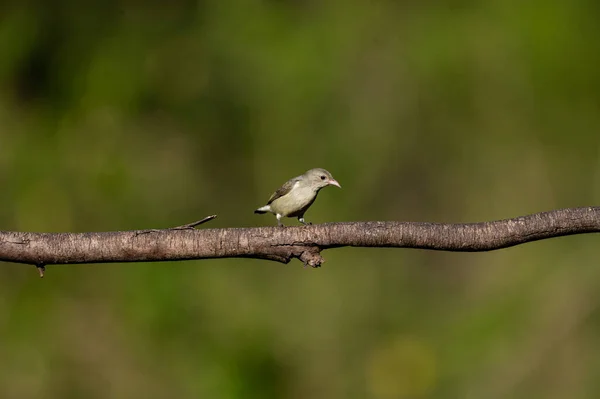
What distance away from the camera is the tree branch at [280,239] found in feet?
11.0

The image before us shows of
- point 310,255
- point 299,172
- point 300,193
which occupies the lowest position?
point 310,255

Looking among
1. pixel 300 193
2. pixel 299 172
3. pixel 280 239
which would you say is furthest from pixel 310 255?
pixel 299 172

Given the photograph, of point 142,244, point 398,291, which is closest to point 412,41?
point 398,291

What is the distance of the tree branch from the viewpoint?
132 inches

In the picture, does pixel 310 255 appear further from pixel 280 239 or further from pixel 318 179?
pixel 318 179

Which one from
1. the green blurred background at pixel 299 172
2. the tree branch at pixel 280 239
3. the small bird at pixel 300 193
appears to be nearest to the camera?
the tree branch at pixel 280 239

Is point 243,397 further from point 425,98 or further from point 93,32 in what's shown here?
point 93,32

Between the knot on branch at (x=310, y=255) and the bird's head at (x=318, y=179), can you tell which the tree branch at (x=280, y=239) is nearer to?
the knot on branch at (x=310, y=255)

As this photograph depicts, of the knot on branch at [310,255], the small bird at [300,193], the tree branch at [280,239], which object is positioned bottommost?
the knot on branch at [310,255]

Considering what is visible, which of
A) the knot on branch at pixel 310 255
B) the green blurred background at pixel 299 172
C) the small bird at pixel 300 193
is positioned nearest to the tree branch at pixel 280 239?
the knot on branch at pixel 310 255

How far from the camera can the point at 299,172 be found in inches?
303

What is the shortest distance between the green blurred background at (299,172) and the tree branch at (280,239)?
375cm

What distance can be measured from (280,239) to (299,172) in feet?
14.1

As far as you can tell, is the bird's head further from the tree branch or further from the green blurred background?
the green blurred background
